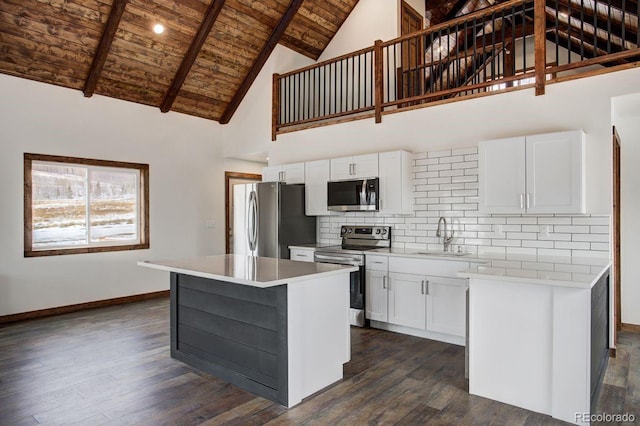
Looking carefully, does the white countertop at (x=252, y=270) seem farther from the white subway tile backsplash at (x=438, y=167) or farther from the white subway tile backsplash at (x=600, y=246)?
the white subway tile backsplash at (x=600, y=246)

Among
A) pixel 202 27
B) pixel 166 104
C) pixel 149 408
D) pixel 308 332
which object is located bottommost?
pixel 149 408

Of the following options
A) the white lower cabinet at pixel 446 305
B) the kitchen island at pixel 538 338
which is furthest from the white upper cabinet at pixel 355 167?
the kitchen island at pixel 538 338

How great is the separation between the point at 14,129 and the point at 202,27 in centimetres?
267

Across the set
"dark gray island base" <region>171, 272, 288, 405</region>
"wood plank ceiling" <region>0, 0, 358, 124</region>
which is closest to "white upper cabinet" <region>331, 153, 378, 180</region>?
"dark gray island base" <region>171, 272, 288, 405</region>

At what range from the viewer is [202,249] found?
7141 mm

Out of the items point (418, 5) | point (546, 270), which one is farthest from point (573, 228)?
point (418, 5)

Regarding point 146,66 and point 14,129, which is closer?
point 14,129

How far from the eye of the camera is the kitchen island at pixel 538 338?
258cm

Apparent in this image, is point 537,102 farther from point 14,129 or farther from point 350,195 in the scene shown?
point 14,129

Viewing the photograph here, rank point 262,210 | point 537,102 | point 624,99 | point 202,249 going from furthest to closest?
point 202,249, point 262,210, point 537,102, point 624,99

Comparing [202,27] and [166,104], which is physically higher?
[202,27]

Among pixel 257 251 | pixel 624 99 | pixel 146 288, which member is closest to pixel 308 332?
pixel 257 251

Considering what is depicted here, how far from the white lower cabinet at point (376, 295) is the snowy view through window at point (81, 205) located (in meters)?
3.75

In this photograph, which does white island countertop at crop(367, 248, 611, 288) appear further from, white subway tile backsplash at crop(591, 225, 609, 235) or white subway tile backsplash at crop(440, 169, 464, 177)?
white subway tile backsplash at crop(440, 169, 464, 177)
